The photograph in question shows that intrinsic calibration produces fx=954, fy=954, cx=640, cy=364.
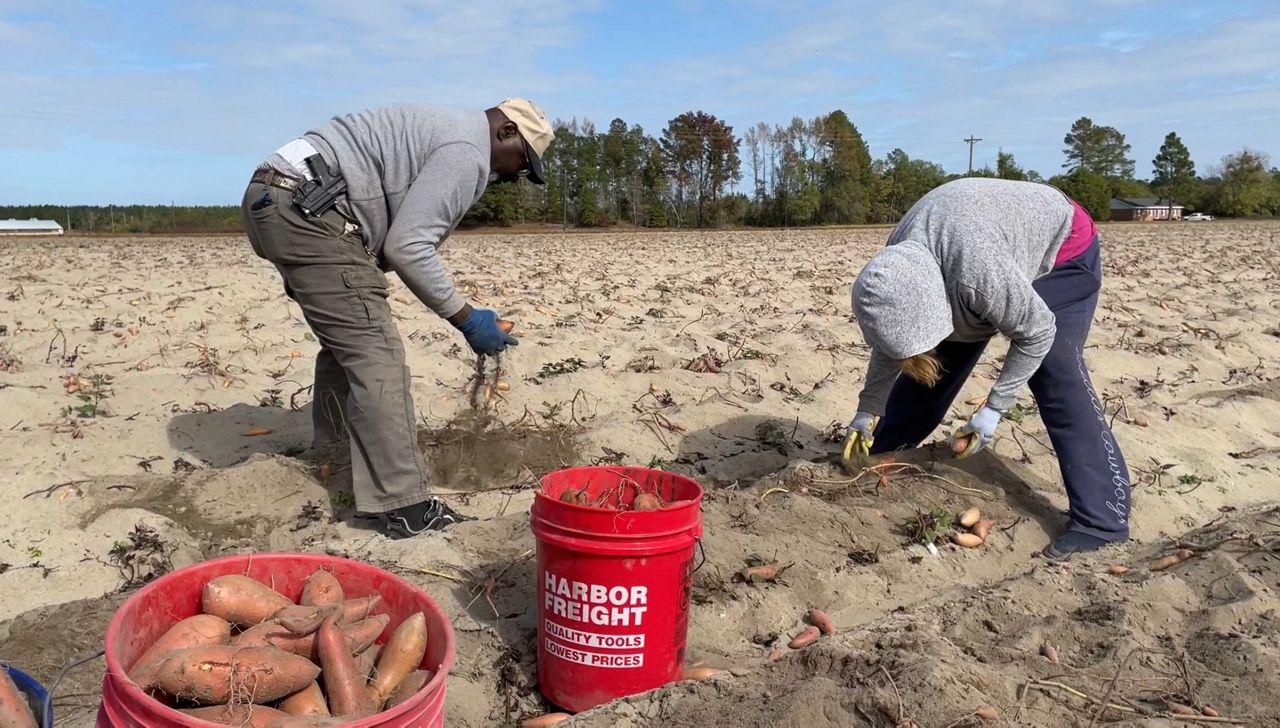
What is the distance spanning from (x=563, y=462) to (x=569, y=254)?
45.1 ft

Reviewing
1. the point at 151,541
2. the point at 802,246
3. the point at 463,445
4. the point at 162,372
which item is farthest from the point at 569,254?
the point at 151,541

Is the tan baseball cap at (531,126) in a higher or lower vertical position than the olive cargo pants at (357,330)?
higher

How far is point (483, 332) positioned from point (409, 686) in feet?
6.45

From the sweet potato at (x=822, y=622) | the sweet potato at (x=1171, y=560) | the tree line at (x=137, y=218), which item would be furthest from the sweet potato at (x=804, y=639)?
the tree line at (x=137, y=218)

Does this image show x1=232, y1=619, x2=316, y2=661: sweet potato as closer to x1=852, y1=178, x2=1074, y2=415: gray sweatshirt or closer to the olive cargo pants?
the olive cargo pants

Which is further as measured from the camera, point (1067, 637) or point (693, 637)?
point (693, 637)

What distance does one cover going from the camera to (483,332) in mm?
3818

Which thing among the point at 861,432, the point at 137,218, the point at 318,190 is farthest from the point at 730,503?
the point at 137,218

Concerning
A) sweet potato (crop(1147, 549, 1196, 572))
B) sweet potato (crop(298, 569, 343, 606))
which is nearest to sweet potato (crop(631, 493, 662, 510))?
sweet potato (crop(298, 569, 343, 606))

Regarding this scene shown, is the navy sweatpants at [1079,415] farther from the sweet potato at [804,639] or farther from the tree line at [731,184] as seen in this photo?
the tree line at [731,184]

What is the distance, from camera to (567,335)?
7328 millimetres

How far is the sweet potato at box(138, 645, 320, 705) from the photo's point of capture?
1814 millimetres

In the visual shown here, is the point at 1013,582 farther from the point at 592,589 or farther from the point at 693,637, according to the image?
the point at 592,589

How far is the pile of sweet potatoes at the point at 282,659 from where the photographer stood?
182cm
